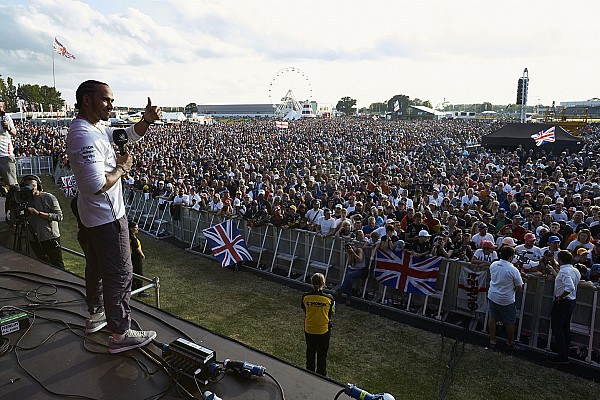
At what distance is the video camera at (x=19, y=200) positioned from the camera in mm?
5984

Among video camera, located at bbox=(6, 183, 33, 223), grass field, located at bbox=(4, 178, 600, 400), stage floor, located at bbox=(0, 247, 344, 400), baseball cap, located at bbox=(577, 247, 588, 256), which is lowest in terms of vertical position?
grass field, located at bbox=(4, 178, 600, 400)

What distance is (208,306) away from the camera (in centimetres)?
827

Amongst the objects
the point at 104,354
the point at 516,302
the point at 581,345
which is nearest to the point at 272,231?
the point at 516,302

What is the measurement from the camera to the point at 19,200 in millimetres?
6117

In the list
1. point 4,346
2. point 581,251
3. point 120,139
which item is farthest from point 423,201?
point 4,346

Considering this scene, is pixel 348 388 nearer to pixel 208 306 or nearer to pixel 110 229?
pixel 110 229

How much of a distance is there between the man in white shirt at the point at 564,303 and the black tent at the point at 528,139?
775 inches

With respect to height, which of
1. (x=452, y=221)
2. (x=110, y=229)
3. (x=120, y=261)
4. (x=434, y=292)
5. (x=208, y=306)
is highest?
(x=110, y=229)

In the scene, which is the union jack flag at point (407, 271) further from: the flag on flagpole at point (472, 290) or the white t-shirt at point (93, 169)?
the white t-shirt at point (93, 169)

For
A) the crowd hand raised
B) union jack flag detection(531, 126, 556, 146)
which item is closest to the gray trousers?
the crowd hand raised

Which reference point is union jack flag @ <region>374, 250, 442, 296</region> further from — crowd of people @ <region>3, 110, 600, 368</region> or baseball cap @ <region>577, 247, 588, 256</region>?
baseball cap @ <region>577, 247, 588, 256</region>

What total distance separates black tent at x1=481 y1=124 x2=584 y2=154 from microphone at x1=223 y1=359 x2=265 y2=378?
2473 cm

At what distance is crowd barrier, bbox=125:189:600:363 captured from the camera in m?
6.39

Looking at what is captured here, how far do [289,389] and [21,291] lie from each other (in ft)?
9.92
